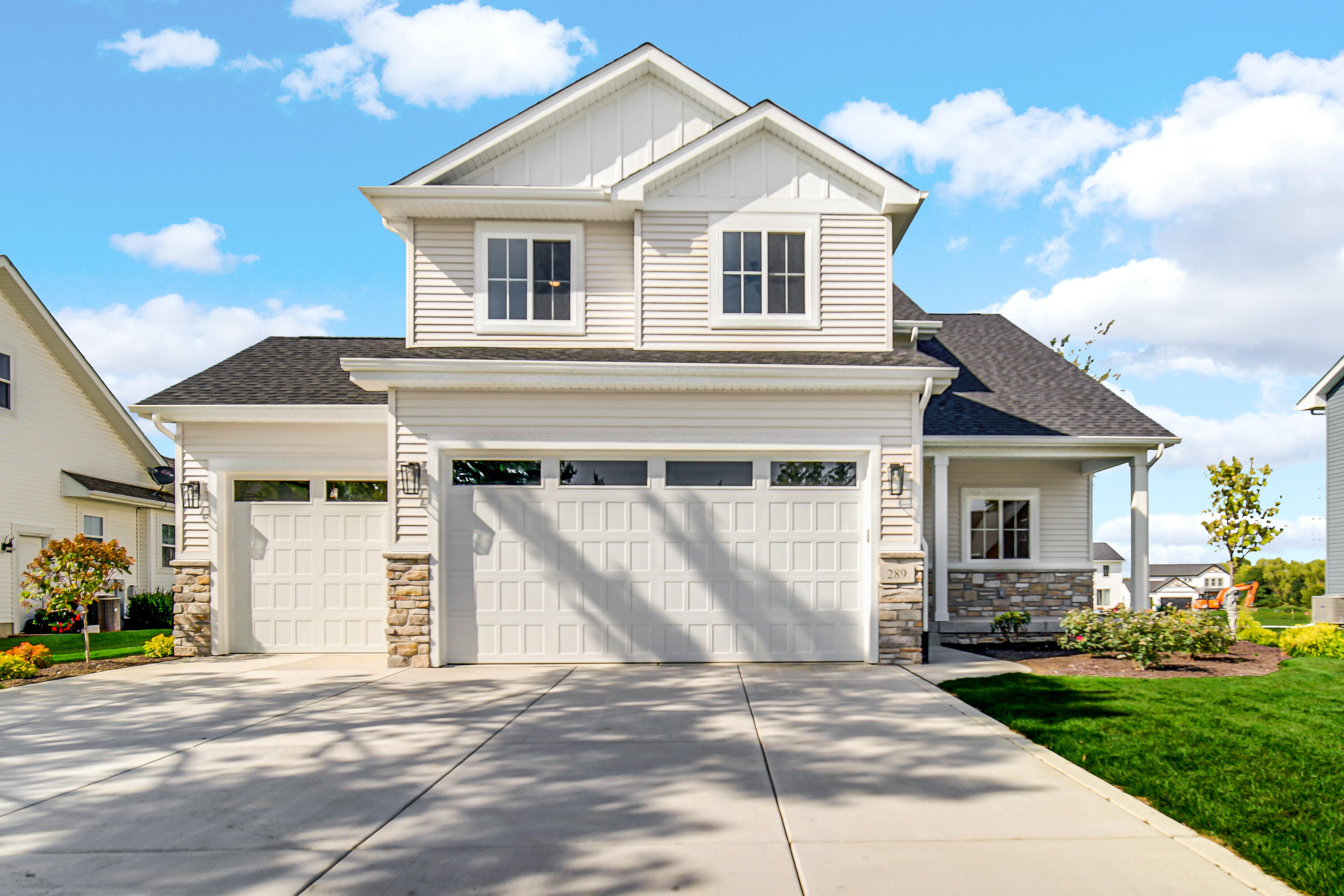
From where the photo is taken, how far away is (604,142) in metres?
12.1

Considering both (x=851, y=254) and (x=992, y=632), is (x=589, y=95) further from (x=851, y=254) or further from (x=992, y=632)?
(x=992, y=632)

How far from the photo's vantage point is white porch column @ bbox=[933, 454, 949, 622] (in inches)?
500

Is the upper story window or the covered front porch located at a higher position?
the upper story window

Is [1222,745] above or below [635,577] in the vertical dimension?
below

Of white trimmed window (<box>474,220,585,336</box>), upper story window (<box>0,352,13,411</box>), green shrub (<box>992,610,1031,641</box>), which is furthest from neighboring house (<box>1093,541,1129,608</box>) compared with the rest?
upper story window (<box>0,352,13,411</box>)

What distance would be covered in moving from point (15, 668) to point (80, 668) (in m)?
0.80

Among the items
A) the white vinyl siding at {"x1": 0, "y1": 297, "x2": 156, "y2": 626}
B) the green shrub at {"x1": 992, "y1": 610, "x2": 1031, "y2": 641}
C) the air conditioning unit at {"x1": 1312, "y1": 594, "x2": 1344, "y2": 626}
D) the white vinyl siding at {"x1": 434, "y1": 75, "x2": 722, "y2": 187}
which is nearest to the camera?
the white vinyl siding at {"x1": 434, "y1": 75, "x2": 722, "y2": 187}

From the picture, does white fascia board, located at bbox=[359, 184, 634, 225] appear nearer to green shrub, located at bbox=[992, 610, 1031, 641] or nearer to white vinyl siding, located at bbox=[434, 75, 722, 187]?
white vinyl siding, located at bbox=[434, 75, 722, 187]

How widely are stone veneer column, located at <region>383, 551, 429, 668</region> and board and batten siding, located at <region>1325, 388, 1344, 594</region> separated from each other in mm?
22097

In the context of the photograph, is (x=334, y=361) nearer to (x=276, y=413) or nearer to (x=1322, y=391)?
(x=276, y=413)

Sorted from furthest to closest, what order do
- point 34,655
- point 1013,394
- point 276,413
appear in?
point 1013,394
point 276,413
point 34,655

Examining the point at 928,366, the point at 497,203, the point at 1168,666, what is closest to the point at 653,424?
the point at 928,366

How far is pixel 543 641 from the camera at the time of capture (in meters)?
10.2

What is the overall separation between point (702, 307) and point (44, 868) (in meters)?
8.89
